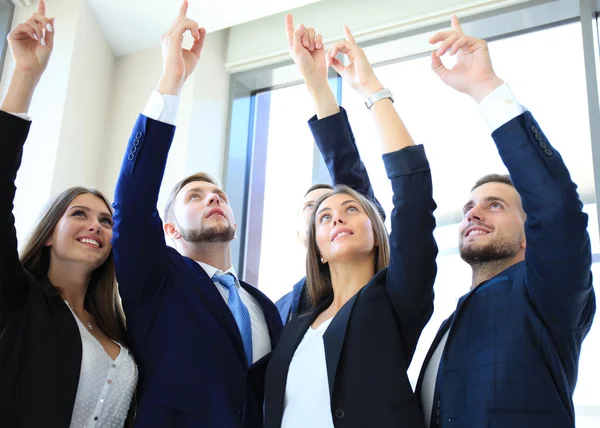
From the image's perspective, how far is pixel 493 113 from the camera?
5.39ft

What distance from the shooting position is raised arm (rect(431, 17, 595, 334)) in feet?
5.06

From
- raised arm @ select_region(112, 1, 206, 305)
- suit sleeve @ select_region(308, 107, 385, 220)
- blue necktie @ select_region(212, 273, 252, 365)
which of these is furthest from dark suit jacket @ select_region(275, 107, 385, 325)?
raised arm @ select_region(112, 1, 206, 305)

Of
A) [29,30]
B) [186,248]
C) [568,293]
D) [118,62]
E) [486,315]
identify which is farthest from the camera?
[118,62]

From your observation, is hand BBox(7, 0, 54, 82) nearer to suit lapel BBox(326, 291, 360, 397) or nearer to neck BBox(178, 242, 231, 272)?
neck BBox(178, 242, 231, 272)

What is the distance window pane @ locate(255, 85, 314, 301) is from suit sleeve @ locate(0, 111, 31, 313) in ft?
7.12

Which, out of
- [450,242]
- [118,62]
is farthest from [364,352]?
[118,62]

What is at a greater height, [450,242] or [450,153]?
[450,153]

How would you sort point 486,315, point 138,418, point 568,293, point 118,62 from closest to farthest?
point 568,293 → point 486,315 → point 138,418 → point 118,62

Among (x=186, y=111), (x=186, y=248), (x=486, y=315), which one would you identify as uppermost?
(x=186, y=111)

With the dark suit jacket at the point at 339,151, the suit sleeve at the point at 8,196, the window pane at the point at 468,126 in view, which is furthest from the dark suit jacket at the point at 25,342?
the window pane at the point at 468,126

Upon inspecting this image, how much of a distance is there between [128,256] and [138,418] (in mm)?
428

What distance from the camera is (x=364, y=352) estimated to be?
1.63 meters

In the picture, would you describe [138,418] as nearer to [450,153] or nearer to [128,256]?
[128,256]

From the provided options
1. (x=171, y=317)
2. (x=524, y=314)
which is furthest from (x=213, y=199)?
(x=524, y=314)
